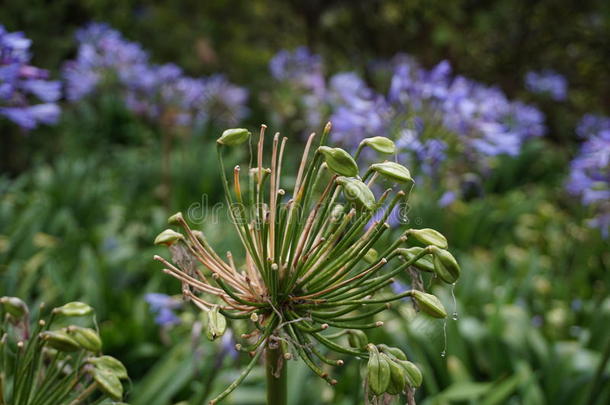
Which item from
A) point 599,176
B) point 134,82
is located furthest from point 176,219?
point 134,82

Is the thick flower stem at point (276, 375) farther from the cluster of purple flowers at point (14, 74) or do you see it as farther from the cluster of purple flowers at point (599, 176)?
the cluster of purple flowers at point (599, 176)

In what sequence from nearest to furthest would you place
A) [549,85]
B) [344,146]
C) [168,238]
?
1. [168,238]
2. [344,146]
3. [549,85]

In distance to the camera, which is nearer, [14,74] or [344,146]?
[14,74]

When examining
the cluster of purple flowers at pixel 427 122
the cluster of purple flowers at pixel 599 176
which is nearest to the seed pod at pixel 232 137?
the cluster of purple flowers at pixel 427 122

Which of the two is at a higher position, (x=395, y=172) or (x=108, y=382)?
(x=395, y=172)

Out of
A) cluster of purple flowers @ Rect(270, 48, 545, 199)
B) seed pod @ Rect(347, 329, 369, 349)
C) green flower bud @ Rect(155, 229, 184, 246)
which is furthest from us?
cluster of purple flowers @ Rect(270, 48, 545, 199)

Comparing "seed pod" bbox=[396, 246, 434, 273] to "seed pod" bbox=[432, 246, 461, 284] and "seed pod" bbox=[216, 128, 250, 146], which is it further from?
"seed pod" bbox=[216, 128, 250, 146]

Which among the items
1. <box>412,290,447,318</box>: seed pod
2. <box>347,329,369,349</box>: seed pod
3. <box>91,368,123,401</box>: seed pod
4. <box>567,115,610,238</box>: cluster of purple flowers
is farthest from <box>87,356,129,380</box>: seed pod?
<box>567,115,610,238</box>: cluster of purple flowers

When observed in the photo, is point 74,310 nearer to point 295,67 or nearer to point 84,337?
point 84,337

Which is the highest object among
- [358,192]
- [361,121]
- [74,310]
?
[361,121]
